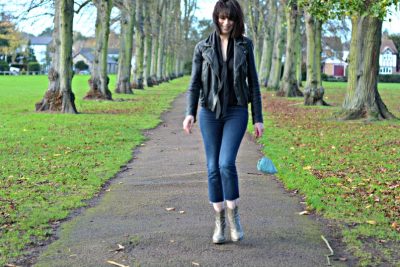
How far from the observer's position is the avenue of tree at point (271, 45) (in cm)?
2056

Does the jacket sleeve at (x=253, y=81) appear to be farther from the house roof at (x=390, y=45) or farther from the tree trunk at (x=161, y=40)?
the house roof at (x=390, y=45)

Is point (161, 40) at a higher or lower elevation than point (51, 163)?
higher

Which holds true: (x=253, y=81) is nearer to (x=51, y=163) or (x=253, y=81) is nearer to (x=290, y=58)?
(x=51, y=163)

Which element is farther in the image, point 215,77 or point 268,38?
point 268,38

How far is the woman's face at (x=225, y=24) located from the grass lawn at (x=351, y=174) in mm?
2136

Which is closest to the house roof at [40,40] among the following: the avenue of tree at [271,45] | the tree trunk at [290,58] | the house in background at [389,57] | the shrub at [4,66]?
the shrub at [4,66]

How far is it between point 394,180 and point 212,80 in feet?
15.9

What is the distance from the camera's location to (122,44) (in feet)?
133

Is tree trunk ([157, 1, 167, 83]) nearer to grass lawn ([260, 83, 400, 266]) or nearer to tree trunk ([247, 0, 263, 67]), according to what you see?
tree trunk ([247, 0, 263, 67])

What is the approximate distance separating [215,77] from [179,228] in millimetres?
1483

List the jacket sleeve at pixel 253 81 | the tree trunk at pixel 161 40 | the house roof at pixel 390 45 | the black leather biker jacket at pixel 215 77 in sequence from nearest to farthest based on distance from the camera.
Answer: the black leather biker jacket at pixel 215 77, the jacket sleeve at pixel 253 81, the tree trunk at pixel 161 40, the house roof at pixel 390 45

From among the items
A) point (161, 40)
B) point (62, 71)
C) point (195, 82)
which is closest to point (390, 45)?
point (161, 40)

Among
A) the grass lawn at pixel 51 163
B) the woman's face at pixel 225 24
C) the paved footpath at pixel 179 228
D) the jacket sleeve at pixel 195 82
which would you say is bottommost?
the grass lawn at pixel 51 163

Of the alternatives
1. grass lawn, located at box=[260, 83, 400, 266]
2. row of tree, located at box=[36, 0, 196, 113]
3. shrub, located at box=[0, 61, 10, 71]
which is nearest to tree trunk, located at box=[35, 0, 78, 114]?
row of tree, located at box=[36, 0, 196, 113]
